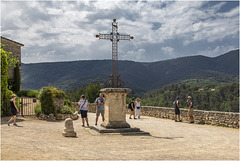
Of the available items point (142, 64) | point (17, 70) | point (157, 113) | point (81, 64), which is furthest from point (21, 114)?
point (81, 64)

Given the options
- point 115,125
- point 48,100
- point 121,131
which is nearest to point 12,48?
point 48,100

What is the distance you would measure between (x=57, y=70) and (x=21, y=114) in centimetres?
17957

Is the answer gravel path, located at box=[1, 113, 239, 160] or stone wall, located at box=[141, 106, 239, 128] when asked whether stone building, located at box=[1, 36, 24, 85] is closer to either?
stone wall, located at box=[141, 106, 239, 128]

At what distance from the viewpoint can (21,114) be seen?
52.3 feet

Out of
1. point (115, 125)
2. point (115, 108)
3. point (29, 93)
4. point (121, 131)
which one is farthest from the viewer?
point (29, 93)

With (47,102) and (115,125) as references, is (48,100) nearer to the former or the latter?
(47,102)

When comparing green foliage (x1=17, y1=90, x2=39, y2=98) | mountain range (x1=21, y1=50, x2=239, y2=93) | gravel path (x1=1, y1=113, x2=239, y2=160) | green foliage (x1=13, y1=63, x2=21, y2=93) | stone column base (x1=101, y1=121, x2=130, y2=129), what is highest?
mountain range (x1=21, y1=50, x2=239, y2=93)

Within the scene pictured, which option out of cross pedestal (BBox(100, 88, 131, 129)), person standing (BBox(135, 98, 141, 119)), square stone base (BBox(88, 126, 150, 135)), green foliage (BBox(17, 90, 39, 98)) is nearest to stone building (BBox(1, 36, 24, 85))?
green foliage (BBox(17, 90, 39, 98))

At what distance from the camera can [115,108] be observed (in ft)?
36.0

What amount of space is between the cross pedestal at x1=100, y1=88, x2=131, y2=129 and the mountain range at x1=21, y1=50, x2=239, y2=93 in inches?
5352

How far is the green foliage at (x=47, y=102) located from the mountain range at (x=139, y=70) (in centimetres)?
13051

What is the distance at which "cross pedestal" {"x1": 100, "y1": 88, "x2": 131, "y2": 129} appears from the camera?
1088cm

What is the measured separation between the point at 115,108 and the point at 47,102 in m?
6.72

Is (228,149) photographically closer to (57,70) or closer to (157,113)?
(157,113)
